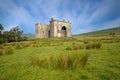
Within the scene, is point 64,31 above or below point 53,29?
below

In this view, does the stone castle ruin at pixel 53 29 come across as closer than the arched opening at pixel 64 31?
Yes

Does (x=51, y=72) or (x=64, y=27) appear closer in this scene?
(x=51, y=72)

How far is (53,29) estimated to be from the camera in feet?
142

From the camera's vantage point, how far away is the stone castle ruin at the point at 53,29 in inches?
1727

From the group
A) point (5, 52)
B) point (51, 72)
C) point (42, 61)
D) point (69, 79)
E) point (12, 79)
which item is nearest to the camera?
point (69, 79)

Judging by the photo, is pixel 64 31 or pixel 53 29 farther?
pixel 64 31

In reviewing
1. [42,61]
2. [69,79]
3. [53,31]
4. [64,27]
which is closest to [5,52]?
[42,61]

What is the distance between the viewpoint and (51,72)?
12.1 ft

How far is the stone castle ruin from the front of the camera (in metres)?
43.9

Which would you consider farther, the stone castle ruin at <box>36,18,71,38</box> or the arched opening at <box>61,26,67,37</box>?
the arched opening at <box>61,26,67,37</box>

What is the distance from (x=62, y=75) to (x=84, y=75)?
63cm

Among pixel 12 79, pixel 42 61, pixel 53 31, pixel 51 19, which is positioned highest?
pixel 51 19

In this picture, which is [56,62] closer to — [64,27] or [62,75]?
[62,75]

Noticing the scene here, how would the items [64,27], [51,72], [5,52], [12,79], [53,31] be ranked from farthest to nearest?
[64,27] → [53,31] → [5,52] → [51,72] → [12,79]
